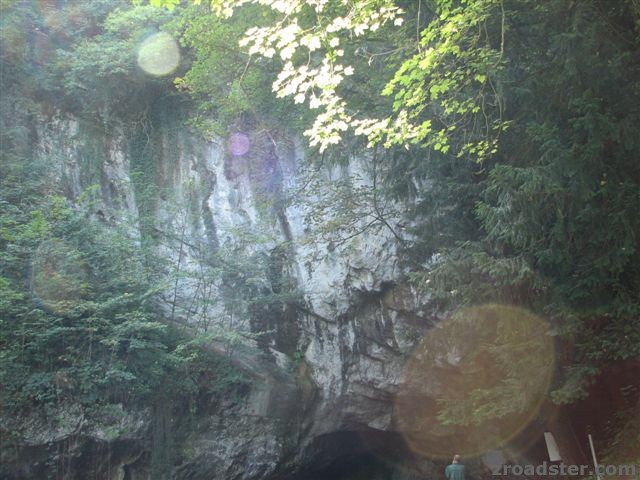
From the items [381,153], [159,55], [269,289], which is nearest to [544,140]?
[381,153]

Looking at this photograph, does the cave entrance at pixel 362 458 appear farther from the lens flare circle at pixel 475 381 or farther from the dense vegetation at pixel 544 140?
the dense vegetation at pixel 544 140

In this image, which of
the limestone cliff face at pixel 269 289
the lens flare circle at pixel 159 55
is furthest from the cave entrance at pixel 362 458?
the lens flare circle at pixel 159 55

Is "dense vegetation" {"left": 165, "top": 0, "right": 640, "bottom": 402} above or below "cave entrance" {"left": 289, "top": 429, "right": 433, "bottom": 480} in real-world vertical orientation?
above

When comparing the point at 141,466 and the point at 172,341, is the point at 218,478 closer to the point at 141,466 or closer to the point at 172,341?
Answer: the point at 141,466

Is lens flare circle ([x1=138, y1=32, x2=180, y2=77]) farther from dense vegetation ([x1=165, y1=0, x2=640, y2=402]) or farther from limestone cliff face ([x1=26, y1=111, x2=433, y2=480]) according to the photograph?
dense vegetation ([x1=165, y1=0, x2=640, y2=402])

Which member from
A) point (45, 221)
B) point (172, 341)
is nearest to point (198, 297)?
point (172, 341)

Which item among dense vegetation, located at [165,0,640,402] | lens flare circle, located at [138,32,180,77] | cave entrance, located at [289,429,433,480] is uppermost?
lens flare circle, located at [138,32,180,77]

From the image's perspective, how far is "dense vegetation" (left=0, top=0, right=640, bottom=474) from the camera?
683 centimetres

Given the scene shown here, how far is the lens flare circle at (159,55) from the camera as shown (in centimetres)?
1501

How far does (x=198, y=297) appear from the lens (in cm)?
1349

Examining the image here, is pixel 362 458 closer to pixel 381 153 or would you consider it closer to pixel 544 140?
pixel 381 153

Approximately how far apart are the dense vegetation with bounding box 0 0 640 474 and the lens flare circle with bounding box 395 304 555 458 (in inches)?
12.6

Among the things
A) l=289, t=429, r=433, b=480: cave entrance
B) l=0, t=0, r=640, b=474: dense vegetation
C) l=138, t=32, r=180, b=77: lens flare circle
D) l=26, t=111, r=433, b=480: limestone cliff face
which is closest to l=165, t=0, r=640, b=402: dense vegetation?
l=0, t=0, r=640, b=474: dense vegetation

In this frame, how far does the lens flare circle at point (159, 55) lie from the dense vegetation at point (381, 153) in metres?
0.23
